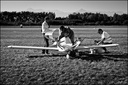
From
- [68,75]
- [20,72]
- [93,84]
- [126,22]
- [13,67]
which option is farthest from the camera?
[126,22]

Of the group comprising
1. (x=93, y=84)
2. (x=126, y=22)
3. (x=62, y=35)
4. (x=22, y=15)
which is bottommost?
(x=93, y=84)

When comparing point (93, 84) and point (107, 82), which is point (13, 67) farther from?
point (107, 82)

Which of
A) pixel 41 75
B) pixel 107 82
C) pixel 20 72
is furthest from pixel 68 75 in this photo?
pixel 20 72

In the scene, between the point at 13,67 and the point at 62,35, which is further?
the point at 62,35

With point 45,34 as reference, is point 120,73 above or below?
below

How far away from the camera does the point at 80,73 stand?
17.1 ft

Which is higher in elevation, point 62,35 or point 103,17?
point 103,17

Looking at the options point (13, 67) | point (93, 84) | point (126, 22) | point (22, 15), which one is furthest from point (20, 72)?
point (22, 15)

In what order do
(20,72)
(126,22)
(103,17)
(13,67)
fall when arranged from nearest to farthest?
(20,72) < (13,67) < (126,22) < (103,17)

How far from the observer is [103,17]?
3819 inches

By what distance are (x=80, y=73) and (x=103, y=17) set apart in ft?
320

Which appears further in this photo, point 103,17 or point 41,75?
point 103,17

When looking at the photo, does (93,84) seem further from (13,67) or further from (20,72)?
(13,67)

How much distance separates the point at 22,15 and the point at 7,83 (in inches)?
4575
